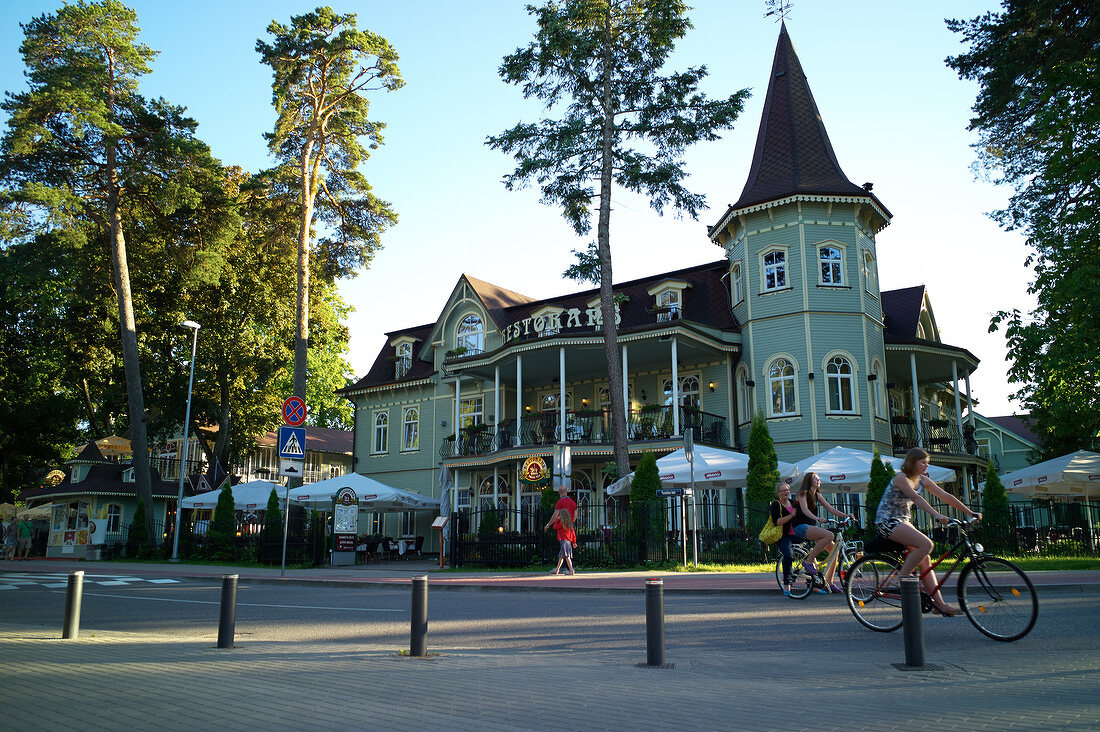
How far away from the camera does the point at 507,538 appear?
19703 mm

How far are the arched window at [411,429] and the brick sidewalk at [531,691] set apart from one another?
97.1 ft

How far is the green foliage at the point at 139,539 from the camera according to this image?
99.0 ft

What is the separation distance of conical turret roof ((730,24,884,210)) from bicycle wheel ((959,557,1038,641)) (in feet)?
72.2

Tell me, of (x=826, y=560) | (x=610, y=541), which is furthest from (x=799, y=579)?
(x=610, y=541)

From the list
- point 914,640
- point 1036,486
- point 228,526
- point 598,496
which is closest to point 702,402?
point 598,496

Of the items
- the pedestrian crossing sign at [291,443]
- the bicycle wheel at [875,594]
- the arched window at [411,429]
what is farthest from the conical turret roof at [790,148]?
the bicycle wheel at [875,594]

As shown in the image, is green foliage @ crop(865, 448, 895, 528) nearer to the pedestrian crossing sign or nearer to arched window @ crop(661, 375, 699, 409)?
arched window @ crop(661, 375, 699, 409)

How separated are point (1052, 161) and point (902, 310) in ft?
39.1

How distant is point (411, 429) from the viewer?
37.5 m

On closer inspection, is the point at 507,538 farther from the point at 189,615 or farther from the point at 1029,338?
the point at 1029,338

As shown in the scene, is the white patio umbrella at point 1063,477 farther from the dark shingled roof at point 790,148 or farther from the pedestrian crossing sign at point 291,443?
the pedestrian crossing sign at point 291,443

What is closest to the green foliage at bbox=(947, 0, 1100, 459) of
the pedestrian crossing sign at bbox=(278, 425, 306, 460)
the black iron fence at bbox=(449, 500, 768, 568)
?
the black iron fence at bbox=(449, 500, 768, 568)

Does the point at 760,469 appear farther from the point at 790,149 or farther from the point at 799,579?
the point at 790,149

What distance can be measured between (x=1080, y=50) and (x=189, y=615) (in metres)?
22.0
